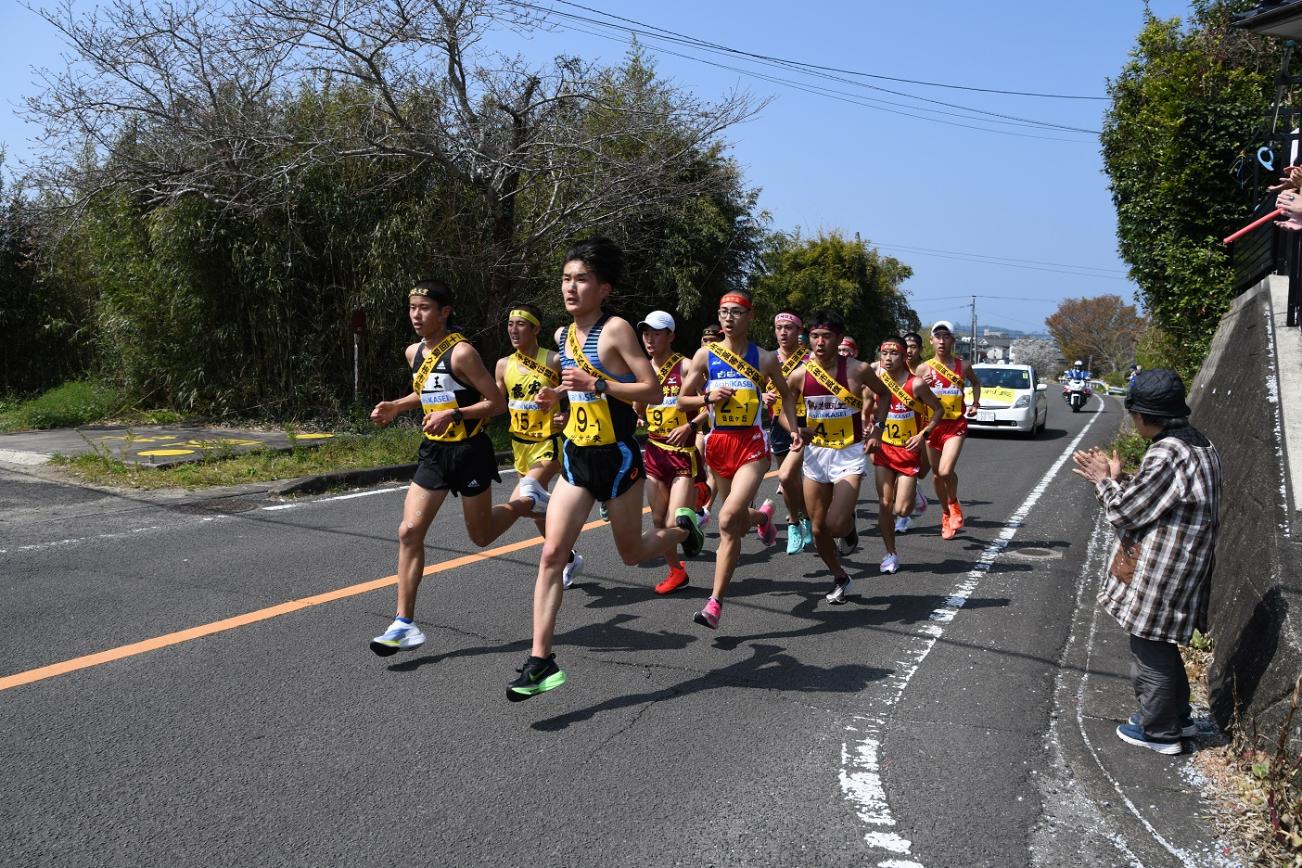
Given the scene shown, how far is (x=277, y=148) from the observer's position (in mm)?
15289

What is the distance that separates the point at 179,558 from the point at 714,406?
4039 mm

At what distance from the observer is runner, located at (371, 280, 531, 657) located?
5160mm

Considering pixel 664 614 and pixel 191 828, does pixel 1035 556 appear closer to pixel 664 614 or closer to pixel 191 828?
pixel 664 614

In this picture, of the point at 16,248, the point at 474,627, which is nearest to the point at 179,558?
the point at 474,627

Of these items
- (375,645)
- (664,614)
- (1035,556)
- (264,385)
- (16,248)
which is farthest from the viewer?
(16,248)

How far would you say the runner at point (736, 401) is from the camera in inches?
239

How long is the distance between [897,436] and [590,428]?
4.29m

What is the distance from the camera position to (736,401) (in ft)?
20.7

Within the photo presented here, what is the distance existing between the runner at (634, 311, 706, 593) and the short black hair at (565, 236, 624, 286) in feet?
5.79

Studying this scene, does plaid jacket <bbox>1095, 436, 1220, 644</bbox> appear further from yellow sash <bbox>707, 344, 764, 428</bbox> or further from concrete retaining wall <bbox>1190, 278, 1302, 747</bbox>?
yellow sash <bbox>707, 344, 764, 428</bbox>

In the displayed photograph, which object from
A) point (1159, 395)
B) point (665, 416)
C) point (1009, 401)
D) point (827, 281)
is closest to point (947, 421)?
point (665, 416)

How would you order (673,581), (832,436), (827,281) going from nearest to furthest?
(673,581)
(832,436)
(827,281)

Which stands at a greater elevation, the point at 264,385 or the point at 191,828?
the point at 264,385

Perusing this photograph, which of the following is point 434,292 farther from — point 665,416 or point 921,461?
point 921,461
